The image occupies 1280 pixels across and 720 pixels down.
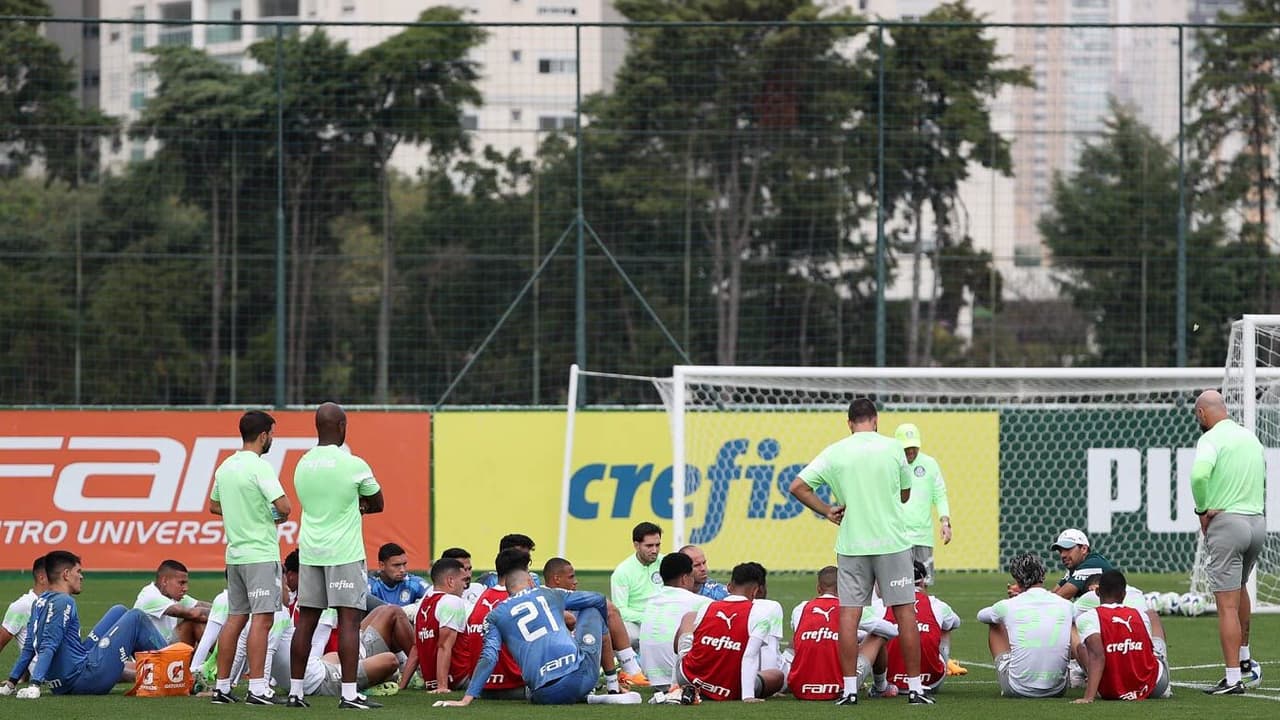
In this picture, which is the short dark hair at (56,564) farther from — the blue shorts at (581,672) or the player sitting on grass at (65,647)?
the blue shorts at (581,672)

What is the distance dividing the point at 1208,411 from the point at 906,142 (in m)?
17.8

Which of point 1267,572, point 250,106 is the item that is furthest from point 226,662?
point 250,106

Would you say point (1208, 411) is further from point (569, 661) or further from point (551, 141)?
point (551, 141)

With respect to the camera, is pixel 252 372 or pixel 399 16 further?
pixel 399 16

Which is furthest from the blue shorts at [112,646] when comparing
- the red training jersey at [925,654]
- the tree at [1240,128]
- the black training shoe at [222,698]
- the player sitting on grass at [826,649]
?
the tree at [1240,128]

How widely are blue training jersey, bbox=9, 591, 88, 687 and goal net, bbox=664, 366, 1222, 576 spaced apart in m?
10.4

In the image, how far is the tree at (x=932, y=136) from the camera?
28703mm

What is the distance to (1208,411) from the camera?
1150 cm

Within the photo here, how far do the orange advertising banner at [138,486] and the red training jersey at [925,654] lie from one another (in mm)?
10810

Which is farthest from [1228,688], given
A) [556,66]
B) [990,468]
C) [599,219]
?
[599,219]

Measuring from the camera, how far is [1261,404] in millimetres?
19031

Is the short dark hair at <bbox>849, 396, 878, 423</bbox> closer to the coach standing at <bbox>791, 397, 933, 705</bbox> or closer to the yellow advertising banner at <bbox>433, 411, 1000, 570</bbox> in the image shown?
the coach standing at <bbox>791, 397, 933, 705</bbox>

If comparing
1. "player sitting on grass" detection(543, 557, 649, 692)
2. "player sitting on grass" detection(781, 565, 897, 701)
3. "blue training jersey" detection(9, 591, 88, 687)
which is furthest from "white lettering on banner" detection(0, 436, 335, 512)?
"player sitting on grass" detection(781, 565, 897, 701)

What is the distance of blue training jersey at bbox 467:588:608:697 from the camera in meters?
10.8
